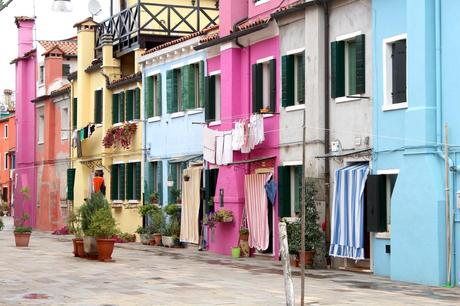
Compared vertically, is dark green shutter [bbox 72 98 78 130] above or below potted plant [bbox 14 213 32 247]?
above

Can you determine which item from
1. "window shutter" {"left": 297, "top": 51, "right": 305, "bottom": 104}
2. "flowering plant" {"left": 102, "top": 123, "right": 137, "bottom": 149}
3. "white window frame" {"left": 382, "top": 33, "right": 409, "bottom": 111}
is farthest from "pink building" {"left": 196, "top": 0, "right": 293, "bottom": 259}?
"flowering plant" {"left": 102, "top": 123, "right": 137, "bottom": 149}

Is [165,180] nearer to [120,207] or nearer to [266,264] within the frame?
[120,207]

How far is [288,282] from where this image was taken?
12266mm

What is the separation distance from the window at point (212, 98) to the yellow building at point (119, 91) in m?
5.94

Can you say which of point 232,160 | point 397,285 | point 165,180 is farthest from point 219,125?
point 397,285

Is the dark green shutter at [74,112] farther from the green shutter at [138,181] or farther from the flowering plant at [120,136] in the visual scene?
the green shutter at [138,181]

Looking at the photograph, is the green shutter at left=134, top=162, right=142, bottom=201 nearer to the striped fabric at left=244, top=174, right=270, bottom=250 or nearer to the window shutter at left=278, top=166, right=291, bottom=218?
the striped fabric at left=244, top=174, right=270, bottom=250

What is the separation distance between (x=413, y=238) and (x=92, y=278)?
694cm

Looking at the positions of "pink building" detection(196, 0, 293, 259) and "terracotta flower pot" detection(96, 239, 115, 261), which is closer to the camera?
"terracotta flower pot" detection(96, 239, 115, 261)

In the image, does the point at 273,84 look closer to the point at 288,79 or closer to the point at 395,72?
the point at 288,79

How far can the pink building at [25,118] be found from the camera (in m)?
48.8

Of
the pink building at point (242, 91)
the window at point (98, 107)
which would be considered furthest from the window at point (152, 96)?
the window at point (98, 107)

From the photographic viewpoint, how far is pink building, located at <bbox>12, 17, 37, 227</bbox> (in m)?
48.8

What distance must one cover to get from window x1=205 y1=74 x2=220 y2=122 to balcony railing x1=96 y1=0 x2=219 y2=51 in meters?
6.40
